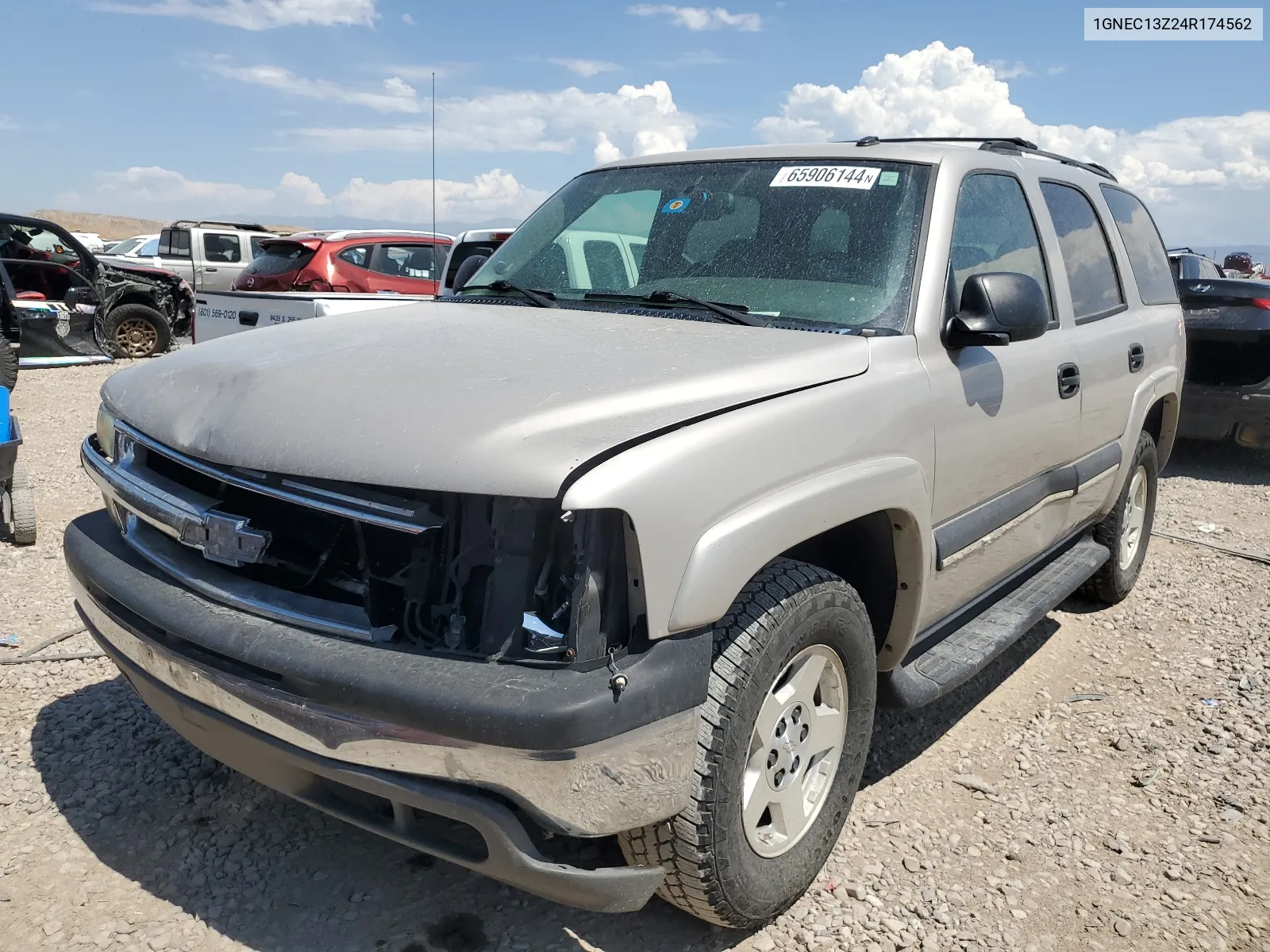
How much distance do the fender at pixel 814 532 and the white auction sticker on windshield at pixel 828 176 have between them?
1001 mm

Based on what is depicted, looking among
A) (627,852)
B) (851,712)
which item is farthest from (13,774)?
(851,712)

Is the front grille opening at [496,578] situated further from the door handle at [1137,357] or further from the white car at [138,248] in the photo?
the white car at [138,248]

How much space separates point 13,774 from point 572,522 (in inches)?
88.5

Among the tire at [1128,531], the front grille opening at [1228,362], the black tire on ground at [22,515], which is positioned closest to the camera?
the tire at [1128,531]

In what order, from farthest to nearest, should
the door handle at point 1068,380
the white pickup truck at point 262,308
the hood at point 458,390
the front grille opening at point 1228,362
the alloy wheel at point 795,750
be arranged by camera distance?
the front grille opening at point 1228,362 → the white pickup truck at point 262,308 → the door handle at point 1068,380 → the alloy wheel at point 795,750 → the hood at point 458,390

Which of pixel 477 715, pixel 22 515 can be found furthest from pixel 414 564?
pixel 22 515

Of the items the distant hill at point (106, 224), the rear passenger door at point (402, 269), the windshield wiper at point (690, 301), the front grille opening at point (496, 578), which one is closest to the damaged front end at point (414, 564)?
the front grille opening at point (496, 578)

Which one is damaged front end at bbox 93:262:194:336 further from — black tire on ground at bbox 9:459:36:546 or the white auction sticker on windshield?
the white auction sticker on windshield

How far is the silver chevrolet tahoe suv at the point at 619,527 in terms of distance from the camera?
1.91 meters

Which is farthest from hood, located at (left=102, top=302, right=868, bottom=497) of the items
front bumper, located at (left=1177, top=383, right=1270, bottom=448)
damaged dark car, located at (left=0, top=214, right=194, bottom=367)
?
damaged dark car, located at (left=0, top=214, right=194, bottom=367)

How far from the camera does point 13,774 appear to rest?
305 centimetres

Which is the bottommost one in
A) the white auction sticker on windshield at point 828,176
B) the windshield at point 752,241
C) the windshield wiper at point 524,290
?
the windshield wiper at point 524,290

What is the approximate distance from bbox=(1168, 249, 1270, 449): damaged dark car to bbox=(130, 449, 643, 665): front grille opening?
292 inches

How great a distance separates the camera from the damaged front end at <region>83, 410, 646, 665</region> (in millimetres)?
1919
